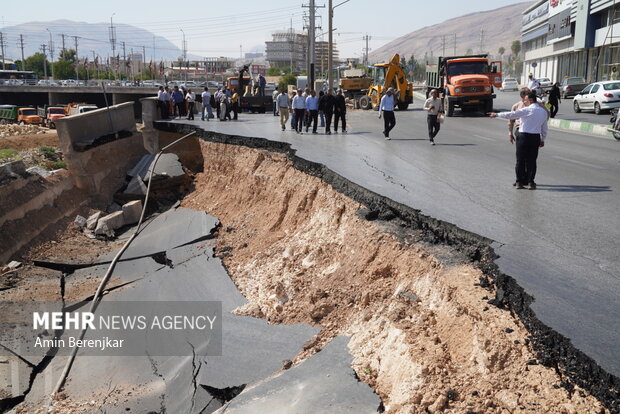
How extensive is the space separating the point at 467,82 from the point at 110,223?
1980cm

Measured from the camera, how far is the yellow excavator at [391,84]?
33625mm

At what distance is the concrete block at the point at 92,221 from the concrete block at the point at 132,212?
0.85 m

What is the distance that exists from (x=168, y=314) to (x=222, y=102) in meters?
17.9

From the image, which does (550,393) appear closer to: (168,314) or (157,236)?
(168,314)

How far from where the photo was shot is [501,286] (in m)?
5.73

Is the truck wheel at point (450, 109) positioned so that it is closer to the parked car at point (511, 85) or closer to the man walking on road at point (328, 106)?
the man walking on road at point (328, 106)

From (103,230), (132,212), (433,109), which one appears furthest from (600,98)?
(103,230)

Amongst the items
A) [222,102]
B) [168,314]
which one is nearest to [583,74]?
[222,102]

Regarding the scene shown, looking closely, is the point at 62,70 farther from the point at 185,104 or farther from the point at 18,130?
the point at 185,104

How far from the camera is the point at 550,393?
4.13m

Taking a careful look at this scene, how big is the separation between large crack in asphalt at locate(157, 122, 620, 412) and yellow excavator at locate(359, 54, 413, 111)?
871 inches

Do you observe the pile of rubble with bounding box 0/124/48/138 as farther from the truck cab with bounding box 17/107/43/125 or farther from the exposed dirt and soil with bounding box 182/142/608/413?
the exposed dirt and soil with bounding box 182/142/608/413

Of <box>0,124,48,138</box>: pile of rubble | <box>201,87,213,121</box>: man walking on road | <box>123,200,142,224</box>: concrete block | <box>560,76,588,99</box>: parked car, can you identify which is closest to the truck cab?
<box>0,124,48,138</box>: pile of rubble

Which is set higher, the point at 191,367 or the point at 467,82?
the point at 467,82
